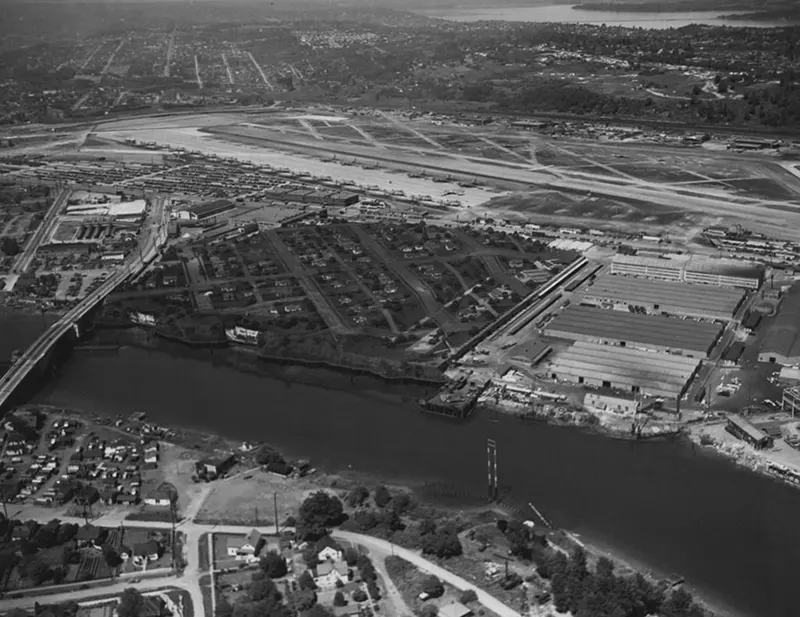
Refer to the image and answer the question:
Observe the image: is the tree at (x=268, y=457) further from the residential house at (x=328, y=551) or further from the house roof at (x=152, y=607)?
the house roof at (x=152, y=607)

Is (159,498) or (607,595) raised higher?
(607,595)

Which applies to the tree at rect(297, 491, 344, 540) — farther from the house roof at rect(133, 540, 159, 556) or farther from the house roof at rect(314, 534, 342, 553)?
the house roof at rect(133, 540, 159, 556)

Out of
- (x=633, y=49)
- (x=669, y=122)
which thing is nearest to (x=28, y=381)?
(x=669, y=122)

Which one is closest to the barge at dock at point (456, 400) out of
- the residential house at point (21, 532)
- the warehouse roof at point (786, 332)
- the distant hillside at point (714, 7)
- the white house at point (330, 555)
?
the white house at point (330, 555)

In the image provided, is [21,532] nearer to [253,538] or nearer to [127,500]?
[127,500]

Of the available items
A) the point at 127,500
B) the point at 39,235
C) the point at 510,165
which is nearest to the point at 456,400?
the point at 127,500
